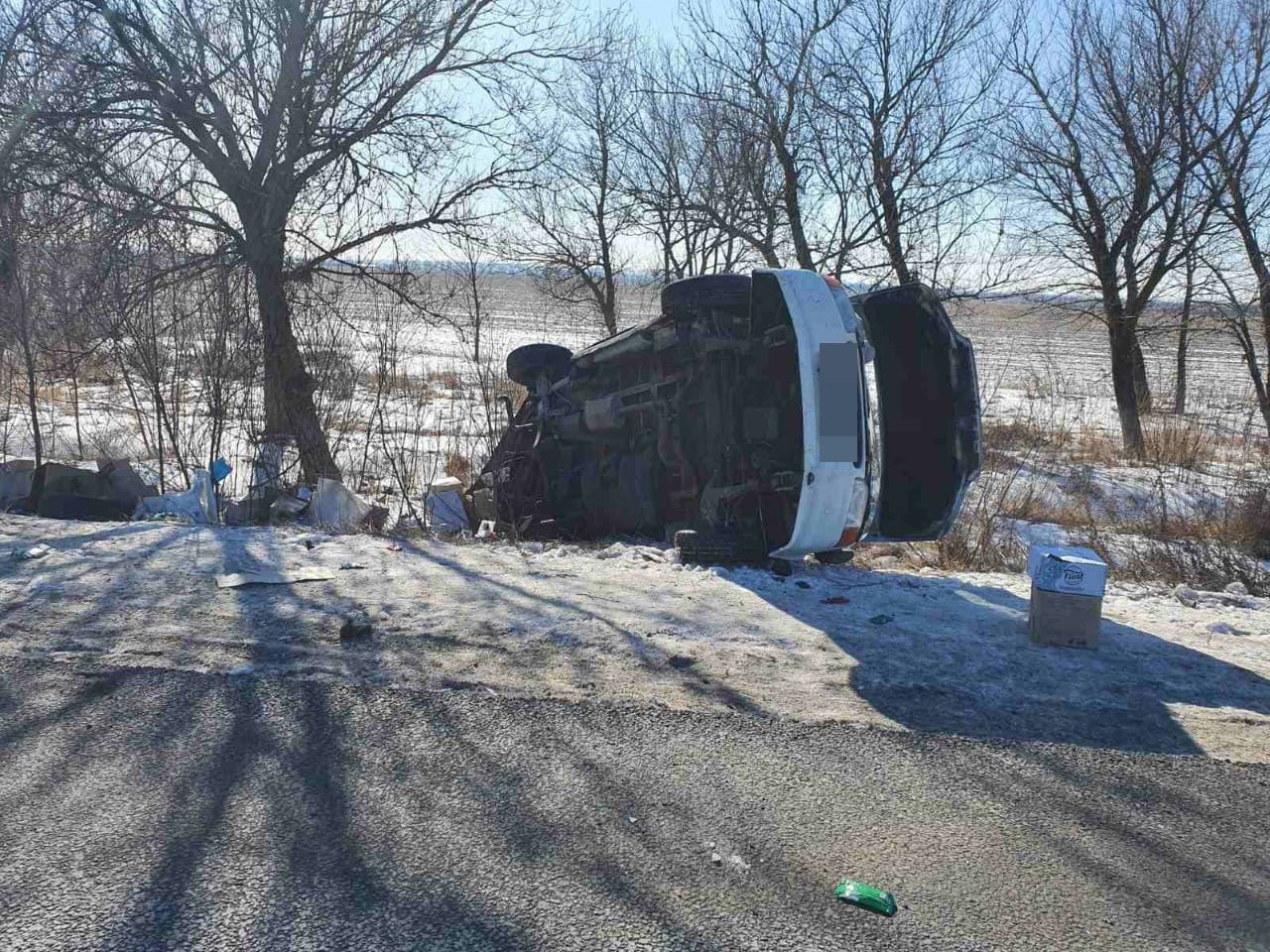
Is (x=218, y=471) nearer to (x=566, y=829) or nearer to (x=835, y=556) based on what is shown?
(x=835, y=556)

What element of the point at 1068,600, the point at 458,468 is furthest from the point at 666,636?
the point at 458,468

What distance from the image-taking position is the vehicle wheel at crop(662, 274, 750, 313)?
20.9ft

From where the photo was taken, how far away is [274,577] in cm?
559

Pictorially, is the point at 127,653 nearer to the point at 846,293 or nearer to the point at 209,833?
the point at 209,833

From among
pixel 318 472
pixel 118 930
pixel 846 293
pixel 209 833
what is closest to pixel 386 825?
pixel 209 833

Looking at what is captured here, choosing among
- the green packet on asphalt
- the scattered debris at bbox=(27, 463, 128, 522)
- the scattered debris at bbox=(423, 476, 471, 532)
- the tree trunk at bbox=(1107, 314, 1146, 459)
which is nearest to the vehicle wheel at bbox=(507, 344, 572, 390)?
the scattered debris at bbox=(423, 476, 471, 532)

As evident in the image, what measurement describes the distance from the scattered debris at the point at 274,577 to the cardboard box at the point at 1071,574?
11.8 feet

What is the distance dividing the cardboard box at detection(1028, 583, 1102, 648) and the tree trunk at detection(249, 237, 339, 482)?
7735 mm

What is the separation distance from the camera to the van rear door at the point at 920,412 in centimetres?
617

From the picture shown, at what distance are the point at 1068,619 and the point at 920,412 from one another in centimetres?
209

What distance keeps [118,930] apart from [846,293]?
4.54m

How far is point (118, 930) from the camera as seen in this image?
8.21ft

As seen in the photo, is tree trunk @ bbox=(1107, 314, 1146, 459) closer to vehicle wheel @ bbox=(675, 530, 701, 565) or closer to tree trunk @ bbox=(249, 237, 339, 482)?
tree trunk @ bbox=(249, 237, 339, 482)

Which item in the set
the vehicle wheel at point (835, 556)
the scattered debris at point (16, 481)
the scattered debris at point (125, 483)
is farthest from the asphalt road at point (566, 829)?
the scattered debris at point (16, 481)
